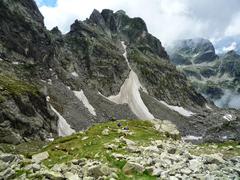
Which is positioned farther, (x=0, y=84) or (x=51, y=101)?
(x=51, y=101)

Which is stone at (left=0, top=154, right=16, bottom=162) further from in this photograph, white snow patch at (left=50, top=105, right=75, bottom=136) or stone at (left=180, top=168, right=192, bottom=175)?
white snow patch at (left=50, top=105, right=75, bottom=136)

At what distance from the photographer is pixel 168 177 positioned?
21.4 m

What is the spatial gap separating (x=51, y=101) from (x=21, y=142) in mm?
69945

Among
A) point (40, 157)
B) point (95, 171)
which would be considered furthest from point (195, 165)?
point (40, 157)

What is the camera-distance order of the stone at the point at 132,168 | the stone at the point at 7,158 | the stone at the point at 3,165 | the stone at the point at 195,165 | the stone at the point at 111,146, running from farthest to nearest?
the stone at the point at 111,146 < the stone at the point at 7,158 < the stone at the point at 3,165 < the stone at the point at 132,168 < the stone at the point at 195,165

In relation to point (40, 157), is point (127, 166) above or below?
above

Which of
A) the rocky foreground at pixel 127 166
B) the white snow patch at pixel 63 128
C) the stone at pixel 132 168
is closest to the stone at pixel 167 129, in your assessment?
the rocky foreground at pixel 127 166

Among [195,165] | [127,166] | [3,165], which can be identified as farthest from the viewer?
[3,165]

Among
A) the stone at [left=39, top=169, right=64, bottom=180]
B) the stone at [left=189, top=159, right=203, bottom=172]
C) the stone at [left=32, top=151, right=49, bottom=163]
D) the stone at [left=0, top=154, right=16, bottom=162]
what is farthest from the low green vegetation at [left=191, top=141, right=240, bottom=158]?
the stone at [left=0, top=154, right=16, bottom=162]

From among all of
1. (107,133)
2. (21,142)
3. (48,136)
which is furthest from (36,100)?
(107,133)

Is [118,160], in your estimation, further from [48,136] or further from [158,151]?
[48,136]

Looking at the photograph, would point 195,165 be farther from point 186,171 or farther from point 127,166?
point 127,166

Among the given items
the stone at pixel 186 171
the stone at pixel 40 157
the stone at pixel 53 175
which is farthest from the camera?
the stone at pixel 40 157

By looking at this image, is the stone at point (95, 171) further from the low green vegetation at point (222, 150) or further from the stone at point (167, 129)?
the stone at point (167, 129)
